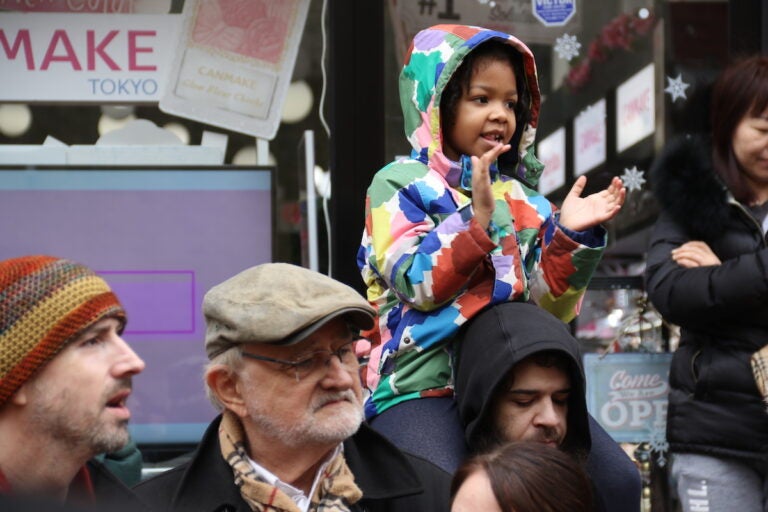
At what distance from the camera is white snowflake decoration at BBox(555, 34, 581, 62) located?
5.75m

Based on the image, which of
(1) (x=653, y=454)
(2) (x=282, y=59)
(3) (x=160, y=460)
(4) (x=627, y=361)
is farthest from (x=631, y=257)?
(3) (x=160, y=460)

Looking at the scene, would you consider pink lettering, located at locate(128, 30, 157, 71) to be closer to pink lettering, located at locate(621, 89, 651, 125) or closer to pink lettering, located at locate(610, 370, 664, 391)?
pink lettering, located at locate(621, 89, 651, 125)

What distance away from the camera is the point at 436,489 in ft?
11.3

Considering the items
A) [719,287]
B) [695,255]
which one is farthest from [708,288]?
[695,255]

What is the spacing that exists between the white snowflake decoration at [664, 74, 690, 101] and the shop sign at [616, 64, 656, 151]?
0.24ft

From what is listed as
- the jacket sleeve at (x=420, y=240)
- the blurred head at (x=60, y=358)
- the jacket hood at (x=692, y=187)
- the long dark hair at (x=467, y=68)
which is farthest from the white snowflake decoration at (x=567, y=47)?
the blurred head at (x=60, y=358)

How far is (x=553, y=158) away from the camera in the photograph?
5.72 m

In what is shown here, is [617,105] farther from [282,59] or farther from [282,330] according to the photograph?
[282,330]

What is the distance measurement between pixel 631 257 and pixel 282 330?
2.79m

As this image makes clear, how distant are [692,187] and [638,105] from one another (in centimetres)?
108

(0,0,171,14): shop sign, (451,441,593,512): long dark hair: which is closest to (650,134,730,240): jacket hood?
(451,441,593,512): long dark hair

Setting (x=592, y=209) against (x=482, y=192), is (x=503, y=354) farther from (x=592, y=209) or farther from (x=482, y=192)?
(x=592, y=209)

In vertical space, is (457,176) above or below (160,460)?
above

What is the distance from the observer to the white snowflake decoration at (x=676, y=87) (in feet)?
18.9
